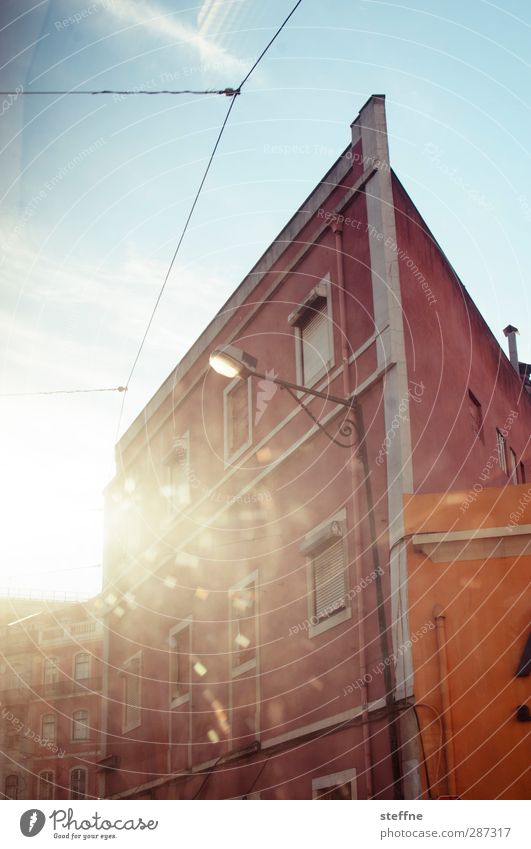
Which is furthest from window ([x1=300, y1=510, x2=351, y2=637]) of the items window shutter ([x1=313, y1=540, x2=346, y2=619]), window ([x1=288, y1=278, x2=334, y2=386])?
window ([x1=288, y1=278, x2=334, y2=386])

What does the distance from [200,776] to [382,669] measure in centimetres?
519

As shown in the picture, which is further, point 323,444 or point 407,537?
Answer: point 323,444

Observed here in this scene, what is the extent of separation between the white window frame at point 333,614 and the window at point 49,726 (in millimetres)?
35376

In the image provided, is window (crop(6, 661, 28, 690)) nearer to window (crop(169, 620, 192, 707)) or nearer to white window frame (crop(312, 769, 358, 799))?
window (crop(169, 620, 192, 707))

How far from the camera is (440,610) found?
10.5 m

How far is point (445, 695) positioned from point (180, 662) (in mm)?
7553

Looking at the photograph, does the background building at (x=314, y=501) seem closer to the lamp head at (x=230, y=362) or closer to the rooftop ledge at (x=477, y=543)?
the rooftop ledge at (x=477, y=543)

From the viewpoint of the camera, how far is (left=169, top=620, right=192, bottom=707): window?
16516 millimetres

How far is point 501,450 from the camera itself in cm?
1738

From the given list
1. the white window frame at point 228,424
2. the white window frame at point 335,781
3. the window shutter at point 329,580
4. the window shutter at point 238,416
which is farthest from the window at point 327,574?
the window shutter at point 238,416

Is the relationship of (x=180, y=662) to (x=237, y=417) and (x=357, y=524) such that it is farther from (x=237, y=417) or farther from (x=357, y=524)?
(x=357, y=524)

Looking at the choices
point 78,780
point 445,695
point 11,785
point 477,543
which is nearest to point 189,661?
point 445,695
